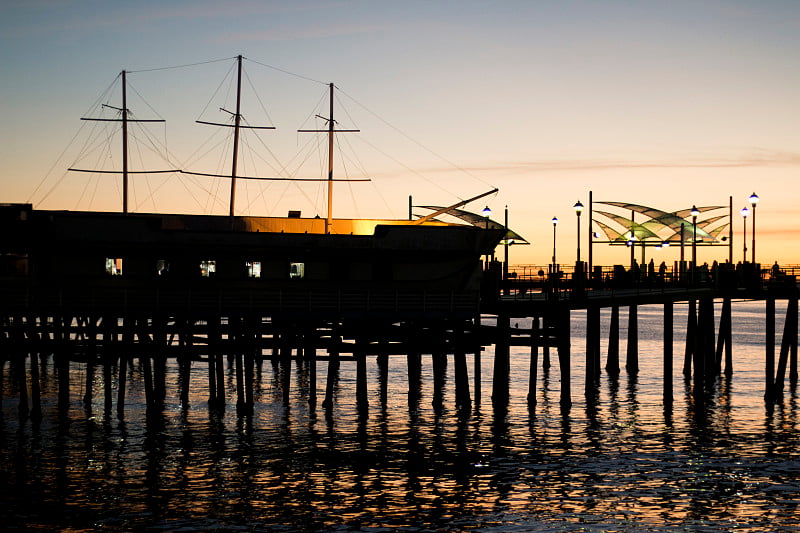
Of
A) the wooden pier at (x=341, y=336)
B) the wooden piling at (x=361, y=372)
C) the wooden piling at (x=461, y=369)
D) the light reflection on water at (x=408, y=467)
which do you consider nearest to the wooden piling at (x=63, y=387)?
the wooden pier at (x=341, y=336)

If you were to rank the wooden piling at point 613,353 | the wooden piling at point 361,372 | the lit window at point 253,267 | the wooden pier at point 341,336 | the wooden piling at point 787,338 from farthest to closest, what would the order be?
1. the wooden piling at point 613,353
2. the wooden piling at point 787,338
3. the lit window at point 253,267
4. the wooden piling at point 361,372
5. the wooden pier at point 341,336

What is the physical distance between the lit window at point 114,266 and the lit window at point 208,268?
3572mm

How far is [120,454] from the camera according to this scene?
38.2m

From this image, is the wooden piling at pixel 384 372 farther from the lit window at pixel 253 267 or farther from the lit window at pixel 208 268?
the lit window at pixel 208 268

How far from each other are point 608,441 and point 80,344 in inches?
906

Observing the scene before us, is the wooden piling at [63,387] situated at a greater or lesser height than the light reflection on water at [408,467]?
greater

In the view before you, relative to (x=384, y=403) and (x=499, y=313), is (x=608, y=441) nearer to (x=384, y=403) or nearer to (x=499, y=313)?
(x=499, y=313)

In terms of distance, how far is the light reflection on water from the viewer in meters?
30.5

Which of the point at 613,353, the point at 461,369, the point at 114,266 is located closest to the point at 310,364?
the point at 461,369

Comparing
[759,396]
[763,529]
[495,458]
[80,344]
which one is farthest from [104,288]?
[759,396]

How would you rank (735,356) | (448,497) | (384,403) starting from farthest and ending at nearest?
(735,356), (384,403), (448,497)

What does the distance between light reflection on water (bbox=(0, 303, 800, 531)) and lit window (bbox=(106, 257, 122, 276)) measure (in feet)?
20.7

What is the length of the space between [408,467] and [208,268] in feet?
52.0

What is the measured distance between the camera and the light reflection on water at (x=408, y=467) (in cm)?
3050
